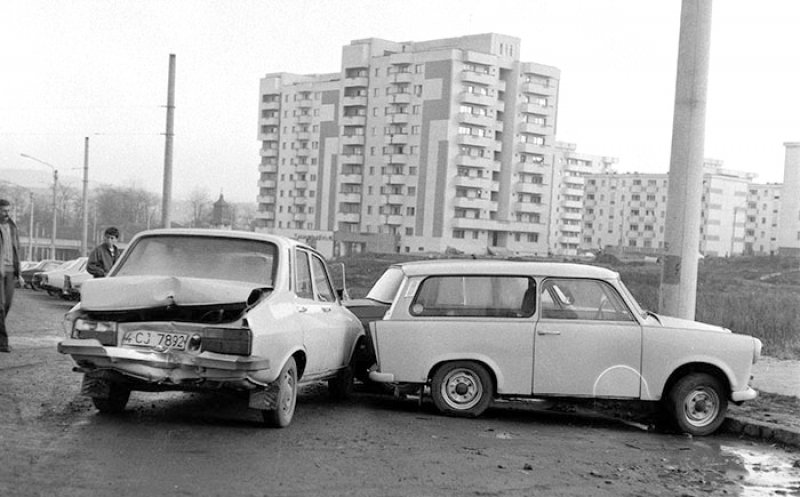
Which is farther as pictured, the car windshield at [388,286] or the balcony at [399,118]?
the balcony at [399,118]

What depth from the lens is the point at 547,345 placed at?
9.59 metres

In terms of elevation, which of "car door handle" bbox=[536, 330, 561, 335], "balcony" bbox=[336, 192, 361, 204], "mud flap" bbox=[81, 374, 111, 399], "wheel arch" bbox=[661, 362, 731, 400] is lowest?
"mud flap" bbox=[81, 374, 111, 399]

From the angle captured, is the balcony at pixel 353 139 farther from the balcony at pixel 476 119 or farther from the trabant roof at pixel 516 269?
the trabant roof at pixel 516 269

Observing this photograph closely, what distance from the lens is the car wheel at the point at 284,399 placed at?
27.2 feet

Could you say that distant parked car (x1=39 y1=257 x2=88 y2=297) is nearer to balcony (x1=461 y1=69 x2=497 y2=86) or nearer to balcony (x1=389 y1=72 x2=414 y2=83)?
balcony (x1=461 y1=69 x2=497 y2=86)

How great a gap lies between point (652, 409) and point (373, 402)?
3155 mm

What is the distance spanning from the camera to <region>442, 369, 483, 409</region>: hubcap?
385 inches

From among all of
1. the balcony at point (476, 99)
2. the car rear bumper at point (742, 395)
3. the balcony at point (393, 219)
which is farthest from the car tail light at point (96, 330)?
the balcony at point (393, 219)

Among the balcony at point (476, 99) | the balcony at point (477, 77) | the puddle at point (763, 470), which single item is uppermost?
the balcony at point (477, 77)

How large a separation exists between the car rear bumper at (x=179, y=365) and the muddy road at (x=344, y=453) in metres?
0.49

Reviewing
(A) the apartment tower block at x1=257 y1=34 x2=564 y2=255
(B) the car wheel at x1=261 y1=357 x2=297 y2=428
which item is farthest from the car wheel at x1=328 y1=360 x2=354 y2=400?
(A) the apartment tower block at x1=257 y1=34 x2=564 y2=255

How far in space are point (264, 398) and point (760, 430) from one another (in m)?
5.09

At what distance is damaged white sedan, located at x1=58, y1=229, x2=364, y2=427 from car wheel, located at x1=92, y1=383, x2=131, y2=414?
0.03ft

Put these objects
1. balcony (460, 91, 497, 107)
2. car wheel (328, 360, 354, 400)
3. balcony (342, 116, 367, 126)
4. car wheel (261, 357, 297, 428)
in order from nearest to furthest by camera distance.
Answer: car wheel (261, 357, 297, 428) → car wheel (328, 360, 354, 400) → balcony (460, 91, 497, 107) → balcony (342, 116, 367, 126)
